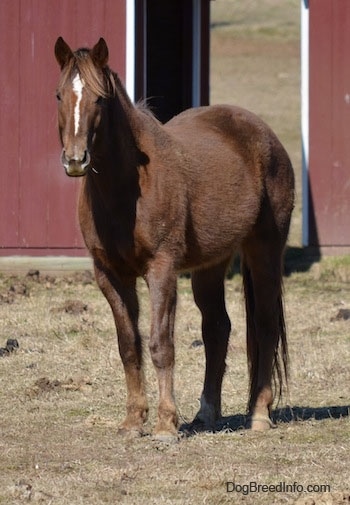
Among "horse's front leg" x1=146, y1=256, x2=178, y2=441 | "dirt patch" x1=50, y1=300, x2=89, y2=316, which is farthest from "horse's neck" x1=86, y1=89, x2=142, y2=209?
"dirt patch" x1=50, y1=300, x2=89, y2=316

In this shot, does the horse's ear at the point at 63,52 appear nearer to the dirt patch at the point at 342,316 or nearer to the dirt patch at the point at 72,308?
the dirt patch at the point at 72,308

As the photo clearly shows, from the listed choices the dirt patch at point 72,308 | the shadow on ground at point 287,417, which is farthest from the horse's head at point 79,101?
the dirt patch at point 72,308

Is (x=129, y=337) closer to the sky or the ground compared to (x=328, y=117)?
closer to the ground

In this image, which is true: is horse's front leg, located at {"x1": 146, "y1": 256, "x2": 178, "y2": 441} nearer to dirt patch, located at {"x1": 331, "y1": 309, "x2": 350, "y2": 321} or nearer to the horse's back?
the horse's back

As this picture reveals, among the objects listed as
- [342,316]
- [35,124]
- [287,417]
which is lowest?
[287,417]

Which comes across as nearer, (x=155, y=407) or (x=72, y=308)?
(x=155, y=407)

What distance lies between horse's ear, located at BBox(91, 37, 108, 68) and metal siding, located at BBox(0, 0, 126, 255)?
6.30 metres

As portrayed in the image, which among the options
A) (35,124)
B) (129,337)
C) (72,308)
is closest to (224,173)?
(129,337)

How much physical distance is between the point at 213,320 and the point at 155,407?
662 mm

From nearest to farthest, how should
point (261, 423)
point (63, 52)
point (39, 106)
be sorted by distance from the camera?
point (63, 52) < point (261, 423) < point (39, 106)

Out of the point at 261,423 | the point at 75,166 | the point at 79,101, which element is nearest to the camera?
the point at 75,166

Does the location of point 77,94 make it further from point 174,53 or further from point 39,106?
point 174,53

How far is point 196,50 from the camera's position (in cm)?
1472

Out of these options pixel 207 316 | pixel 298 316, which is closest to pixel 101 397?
pixel 207 316
